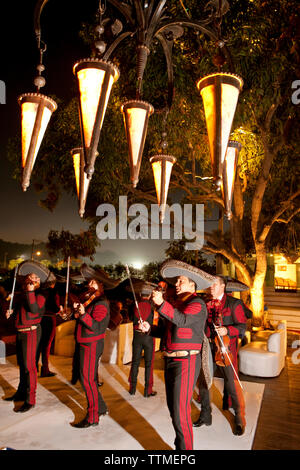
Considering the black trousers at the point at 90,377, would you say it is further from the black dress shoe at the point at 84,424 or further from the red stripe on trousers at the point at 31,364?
the red stripe on trousers at the point at 31,364

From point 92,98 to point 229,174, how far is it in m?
1.68

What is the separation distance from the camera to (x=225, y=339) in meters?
4.12

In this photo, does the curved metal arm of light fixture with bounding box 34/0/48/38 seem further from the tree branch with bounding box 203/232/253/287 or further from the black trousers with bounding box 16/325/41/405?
the tree branch with bounding box 203/232/253/287

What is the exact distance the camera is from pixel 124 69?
6484mm

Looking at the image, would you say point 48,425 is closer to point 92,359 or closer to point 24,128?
point 92,359

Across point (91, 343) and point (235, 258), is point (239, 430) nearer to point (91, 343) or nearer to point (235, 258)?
point (91, 343)

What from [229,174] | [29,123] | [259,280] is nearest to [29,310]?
[29,123]

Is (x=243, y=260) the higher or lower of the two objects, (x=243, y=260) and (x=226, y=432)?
the higher

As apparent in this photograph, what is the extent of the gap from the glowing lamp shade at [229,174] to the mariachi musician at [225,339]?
139 centimetres

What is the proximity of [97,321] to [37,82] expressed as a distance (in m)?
2.74

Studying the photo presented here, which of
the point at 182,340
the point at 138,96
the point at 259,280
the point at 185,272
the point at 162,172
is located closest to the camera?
the point at 138,96

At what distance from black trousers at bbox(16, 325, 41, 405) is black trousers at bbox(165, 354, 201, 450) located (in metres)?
2.38

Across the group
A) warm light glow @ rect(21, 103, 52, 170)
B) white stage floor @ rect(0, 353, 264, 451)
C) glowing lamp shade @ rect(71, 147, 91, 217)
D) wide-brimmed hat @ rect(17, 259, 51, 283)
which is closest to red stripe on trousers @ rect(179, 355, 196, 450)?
white stage floor @ rect(0, 353, 264, 451)
